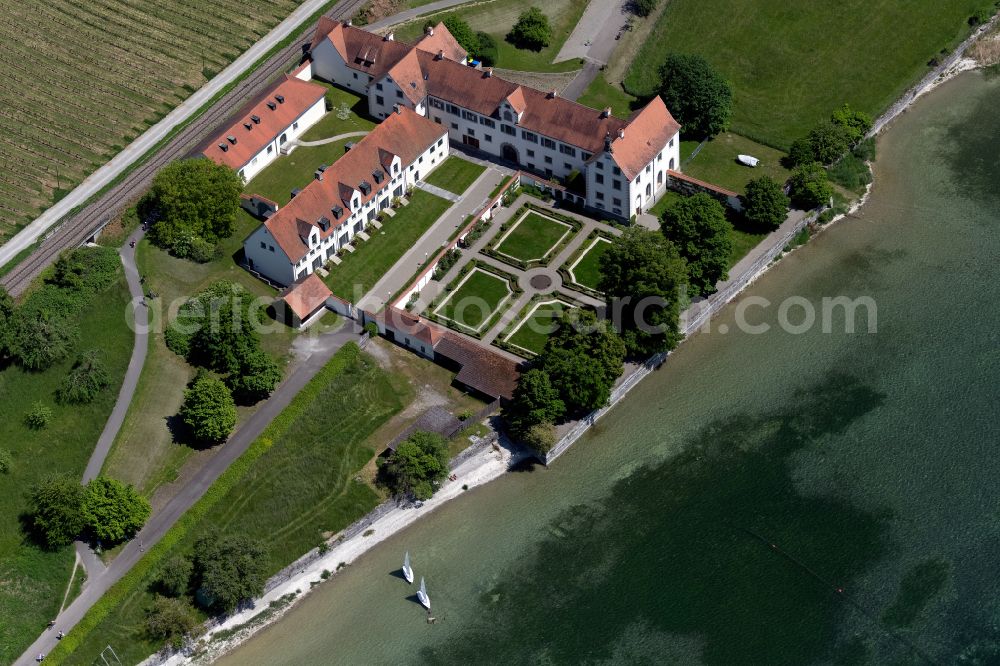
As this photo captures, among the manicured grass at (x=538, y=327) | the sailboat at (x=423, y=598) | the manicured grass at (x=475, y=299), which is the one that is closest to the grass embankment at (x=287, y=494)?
the sailboat at (x=423, y=598)

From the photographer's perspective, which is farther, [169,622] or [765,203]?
[765,203]

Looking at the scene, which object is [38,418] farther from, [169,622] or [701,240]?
[701,240]

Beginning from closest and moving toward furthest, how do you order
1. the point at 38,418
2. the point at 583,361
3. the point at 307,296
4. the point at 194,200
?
the point at 38,418 < the point at 583,361 < the point at 307,296 < the point at 194,200

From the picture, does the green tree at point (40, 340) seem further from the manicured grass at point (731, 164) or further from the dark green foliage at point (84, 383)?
the manicured grass at point (731, 164)

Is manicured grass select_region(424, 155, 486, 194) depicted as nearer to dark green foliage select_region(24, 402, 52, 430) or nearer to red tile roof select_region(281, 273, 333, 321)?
red tile roof select_region(281, 273, 333, 321)

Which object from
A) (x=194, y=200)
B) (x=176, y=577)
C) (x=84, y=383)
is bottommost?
(x=176, y=577)

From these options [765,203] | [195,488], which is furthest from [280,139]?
[765,203]

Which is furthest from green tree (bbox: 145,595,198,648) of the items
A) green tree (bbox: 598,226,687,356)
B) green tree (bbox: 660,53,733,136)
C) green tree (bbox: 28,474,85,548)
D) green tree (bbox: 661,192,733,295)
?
green tree (bbox: 660,53,733,136)
